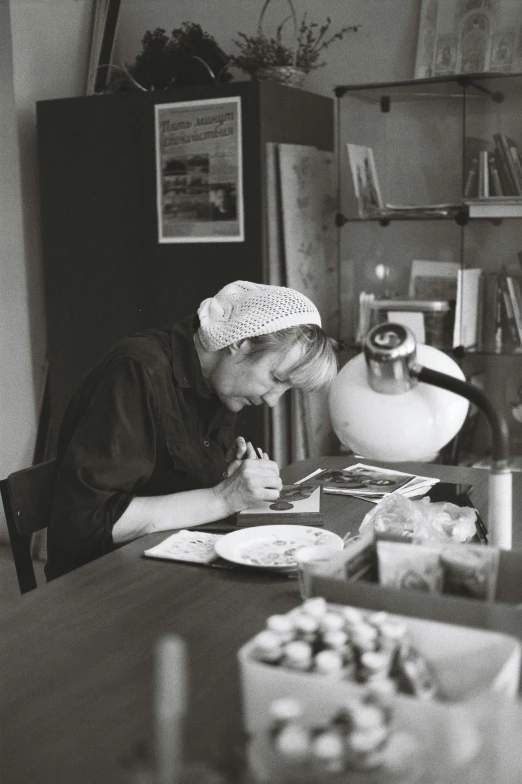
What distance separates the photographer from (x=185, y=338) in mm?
2070

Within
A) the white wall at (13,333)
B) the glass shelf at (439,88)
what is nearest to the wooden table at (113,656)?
the glass shelf at (439,88)

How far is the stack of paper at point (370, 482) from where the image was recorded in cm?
212

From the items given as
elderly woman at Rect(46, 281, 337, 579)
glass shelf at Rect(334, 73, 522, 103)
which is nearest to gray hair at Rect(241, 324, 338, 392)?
elderly woman at Rect(46, 281, 337, 579)

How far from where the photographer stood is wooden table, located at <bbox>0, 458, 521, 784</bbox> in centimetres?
103

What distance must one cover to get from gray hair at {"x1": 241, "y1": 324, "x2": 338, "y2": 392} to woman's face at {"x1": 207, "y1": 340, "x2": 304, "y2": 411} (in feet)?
0.04

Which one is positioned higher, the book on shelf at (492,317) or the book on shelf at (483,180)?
the book on shelf at (483,180)

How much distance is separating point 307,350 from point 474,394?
71 cm

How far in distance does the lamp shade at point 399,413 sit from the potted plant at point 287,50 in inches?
96.6

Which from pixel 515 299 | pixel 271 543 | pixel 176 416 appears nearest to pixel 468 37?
pixel 515 299

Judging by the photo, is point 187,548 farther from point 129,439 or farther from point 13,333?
point 13,333

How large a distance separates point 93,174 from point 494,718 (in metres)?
3.30

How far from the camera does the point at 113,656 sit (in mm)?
1277

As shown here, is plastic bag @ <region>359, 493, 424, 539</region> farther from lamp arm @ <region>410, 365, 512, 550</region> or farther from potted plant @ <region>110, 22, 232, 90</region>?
potted plant @ <region>110, 22, 232, 90</region>

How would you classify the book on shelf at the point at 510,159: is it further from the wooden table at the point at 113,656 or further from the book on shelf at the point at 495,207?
→ the wooden table at the point at 113,656
